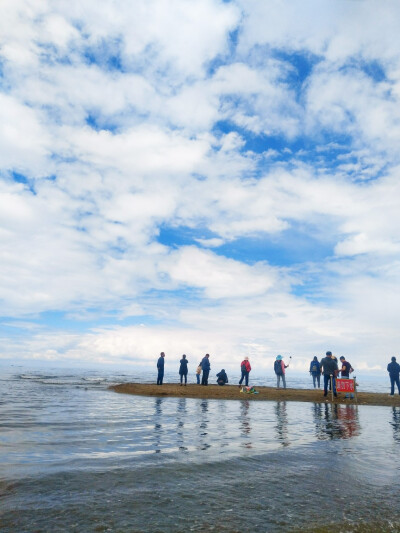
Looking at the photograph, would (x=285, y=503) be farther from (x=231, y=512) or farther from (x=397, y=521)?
(x=397, y=521)

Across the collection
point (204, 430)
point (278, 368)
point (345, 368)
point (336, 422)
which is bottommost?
point (336, 422)

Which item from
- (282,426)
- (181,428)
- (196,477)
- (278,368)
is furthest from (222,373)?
(196,477)

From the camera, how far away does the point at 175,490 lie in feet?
19.7

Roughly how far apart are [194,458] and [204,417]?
7.16 m

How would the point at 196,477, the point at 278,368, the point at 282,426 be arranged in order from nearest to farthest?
the point at 196,477 < the point at 282,426 < the point at 278,368

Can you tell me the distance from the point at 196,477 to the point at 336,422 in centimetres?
977

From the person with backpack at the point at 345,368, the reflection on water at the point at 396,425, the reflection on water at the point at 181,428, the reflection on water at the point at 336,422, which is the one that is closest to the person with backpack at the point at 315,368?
the person with backpack at the point at 345,368

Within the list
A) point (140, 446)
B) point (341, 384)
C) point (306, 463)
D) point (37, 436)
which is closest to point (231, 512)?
point (306, 463)

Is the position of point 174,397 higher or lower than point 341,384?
lower

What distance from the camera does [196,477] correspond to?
265 inches

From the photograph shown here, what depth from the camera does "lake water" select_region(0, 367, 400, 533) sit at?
4.84 metres

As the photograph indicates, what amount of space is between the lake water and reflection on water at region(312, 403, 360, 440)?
0.42 feet

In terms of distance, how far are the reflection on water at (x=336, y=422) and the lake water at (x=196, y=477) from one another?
13 centimetres

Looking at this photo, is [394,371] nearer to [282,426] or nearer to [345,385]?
[345,385]
